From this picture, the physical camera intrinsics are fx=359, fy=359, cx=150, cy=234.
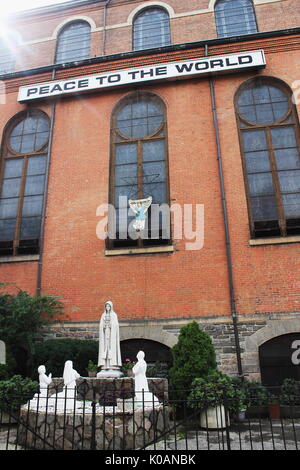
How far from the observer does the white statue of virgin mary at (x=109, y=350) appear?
802cm

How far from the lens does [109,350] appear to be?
813 centimetres

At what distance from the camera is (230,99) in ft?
43.5

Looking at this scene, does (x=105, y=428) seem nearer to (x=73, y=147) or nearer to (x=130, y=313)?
(x=130, y=313)

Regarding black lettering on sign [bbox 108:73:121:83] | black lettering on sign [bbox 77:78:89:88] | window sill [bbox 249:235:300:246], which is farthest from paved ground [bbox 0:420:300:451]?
black lettering on sign [bbox 108:73:121:83]

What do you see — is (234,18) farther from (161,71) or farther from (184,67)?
(161,71)

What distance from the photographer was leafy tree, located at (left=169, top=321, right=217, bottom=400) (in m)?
8.77

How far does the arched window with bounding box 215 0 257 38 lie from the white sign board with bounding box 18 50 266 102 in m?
3.00

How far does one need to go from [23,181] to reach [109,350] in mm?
8367

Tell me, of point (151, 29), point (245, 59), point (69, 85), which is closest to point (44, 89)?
point (69, 85)

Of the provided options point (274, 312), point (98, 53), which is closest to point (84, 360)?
point (274, 312)

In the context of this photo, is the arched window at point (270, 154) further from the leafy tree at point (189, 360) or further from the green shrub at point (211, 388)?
the green shrub at point (211, 388)

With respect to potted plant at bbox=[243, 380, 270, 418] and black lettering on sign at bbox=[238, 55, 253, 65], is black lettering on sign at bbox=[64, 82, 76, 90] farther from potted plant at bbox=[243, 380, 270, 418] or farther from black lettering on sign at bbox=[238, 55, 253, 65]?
potted plant at bbox=[243, 380, 270, 418]

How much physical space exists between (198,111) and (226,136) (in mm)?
1517

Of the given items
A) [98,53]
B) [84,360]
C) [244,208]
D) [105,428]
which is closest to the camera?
[105,428]
